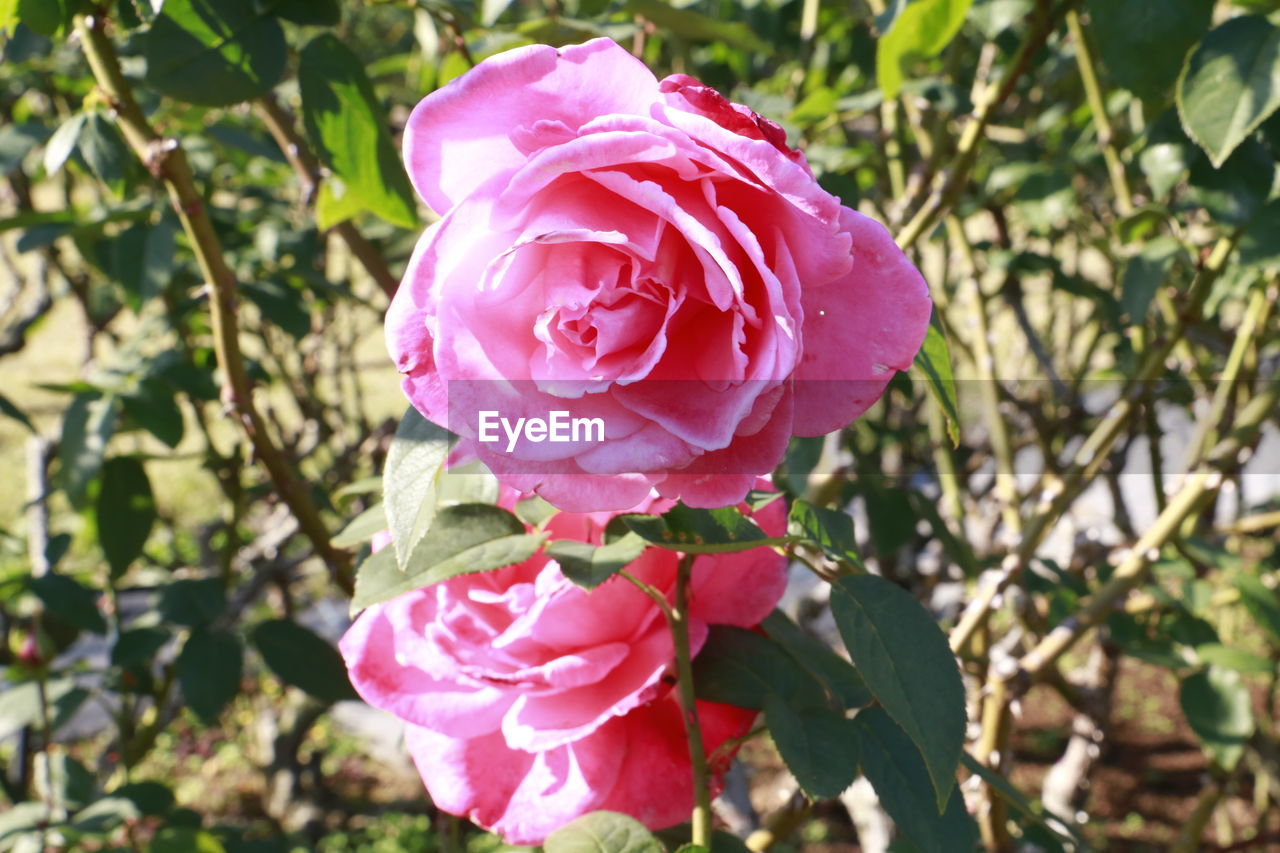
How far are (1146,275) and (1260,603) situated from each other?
24.5 inches

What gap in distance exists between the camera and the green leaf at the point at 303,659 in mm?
1219

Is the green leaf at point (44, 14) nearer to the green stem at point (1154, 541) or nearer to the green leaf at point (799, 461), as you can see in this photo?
the green leaf at point (799, 461)

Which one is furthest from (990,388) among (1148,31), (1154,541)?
(1148,31)

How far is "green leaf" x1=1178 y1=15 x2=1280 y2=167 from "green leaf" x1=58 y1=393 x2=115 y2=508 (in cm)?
120

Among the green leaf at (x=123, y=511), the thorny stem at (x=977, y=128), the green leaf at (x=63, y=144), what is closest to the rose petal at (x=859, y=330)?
the thorny stem at (x=977, y=128)

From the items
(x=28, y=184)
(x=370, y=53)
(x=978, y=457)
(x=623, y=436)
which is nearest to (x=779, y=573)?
(x=623, y=436)

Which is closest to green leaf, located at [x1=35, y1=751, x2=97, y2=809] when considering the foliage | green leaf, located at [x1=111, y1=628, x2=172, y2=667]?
the foliage

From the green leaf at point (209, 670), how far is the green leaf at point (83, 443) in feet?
0.77

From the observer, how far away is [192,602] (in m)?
1.35

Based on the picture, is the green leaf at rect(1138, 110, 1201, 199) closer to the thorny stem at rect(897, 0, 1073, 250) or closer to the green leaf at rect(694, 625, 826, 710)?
the thorny stem at rect(897, 0, 1073, 250)

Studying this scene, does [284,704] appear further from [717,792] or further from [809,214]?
[809,214]

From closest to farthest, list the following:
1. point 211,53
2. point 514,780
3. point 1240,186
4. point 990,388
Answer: point 514,780 → point 211,53 → point 1240,186 → point 990,388

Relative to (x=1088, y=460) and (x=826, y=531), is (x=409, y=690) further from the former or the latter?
(x=1088, y=460)

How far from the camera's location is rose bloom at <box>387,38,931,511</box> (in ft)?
1.36
